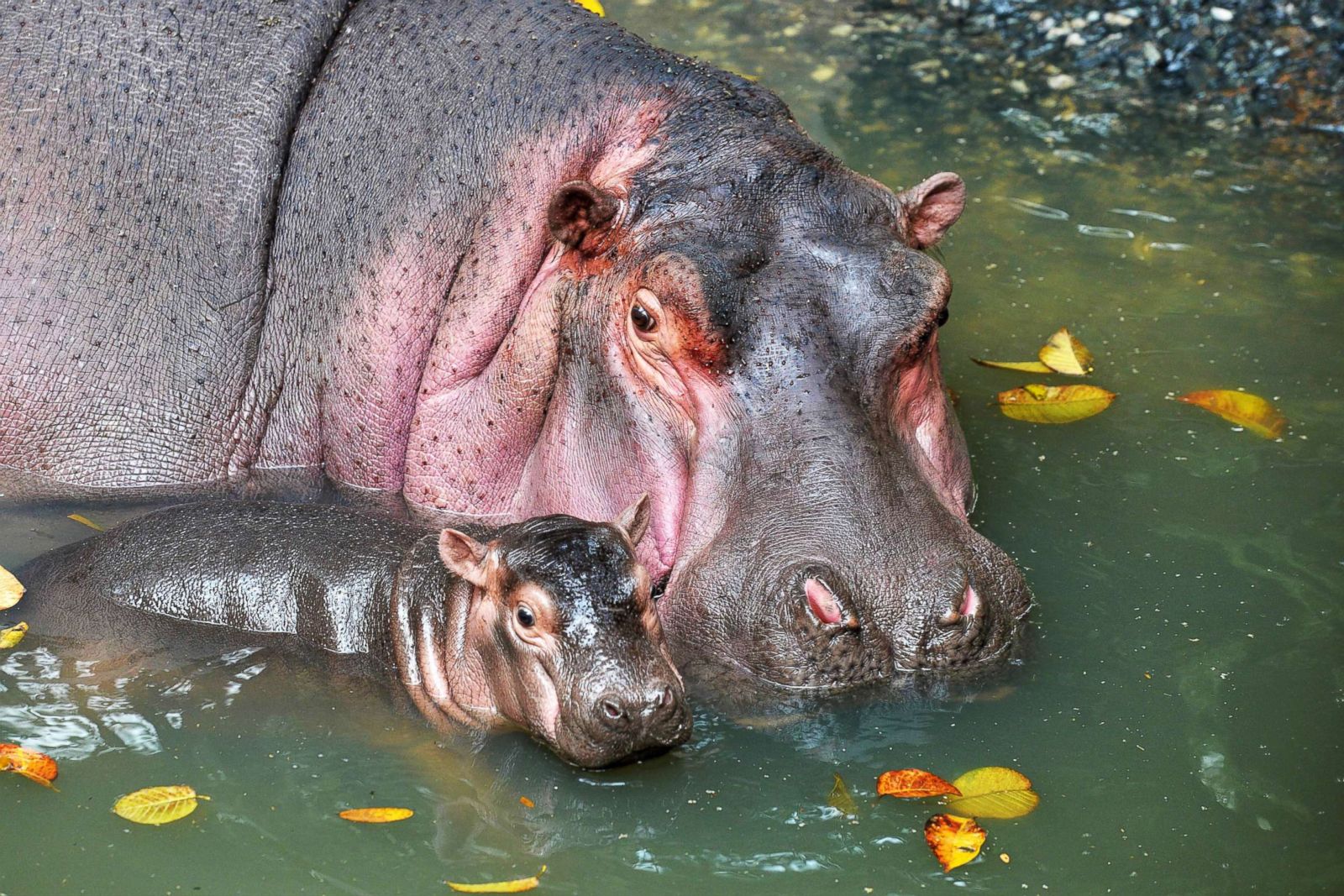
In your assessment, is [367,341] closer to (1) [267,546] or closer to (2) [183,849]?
(1) [267,546]

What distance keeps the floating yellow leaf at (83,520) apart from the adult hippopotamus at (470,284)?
3.5 inches

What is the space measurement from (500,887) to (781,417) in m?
1.36

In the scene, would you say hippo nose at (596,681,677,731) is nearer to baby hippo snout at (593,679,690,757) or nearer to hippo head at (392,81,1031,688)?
baby hippo snout at (593,679,690,757)

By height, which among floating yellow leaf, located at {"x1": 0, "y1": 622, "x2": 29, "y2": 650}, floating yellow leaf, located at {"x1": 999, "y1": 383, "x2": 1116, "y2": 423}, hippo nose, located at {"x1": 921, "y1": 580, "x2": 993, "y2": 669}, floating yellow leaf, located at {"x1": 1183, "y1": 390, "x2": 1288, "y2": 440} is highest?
floating yellow leaf, located at {"x1": 0, "y1": 622, "x2": 29, "y2": 650}

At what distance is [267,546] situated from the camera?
449cm

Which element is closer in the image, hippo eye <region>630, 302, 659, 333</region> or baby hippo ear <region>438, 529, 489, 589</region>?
baby hippo ear <region>438, 529, 489, 589</region>

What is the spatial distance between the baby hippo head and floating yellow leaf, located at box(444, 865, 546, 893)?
41 cm

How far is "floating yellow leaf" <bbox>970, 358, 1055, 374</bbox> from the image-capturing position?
611cm

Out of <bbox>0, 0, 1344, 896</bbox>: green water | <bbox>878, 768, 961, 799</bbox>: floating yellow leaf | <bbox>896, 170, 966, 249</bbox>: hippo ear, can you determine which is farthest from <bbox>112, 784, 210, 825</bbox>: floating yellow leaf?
<bbox>896, 170, 966, 249</bbox>: hippo ear

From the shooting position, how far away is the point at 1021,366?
612cm

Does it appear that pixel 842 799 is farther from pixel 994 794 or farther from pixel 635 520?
pixel 635 520

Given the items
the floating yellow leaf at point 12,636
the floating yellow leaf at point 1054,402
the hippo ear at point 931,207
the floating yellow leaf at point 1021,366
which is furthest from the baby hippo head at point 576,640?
the floating yellow leaf at point 1021,366

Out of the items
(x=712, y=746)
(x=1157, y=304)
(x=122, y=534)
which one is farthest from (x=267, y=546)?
(x=1157, y=304)

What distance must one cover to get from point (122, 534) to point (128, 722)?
0.74 meters
